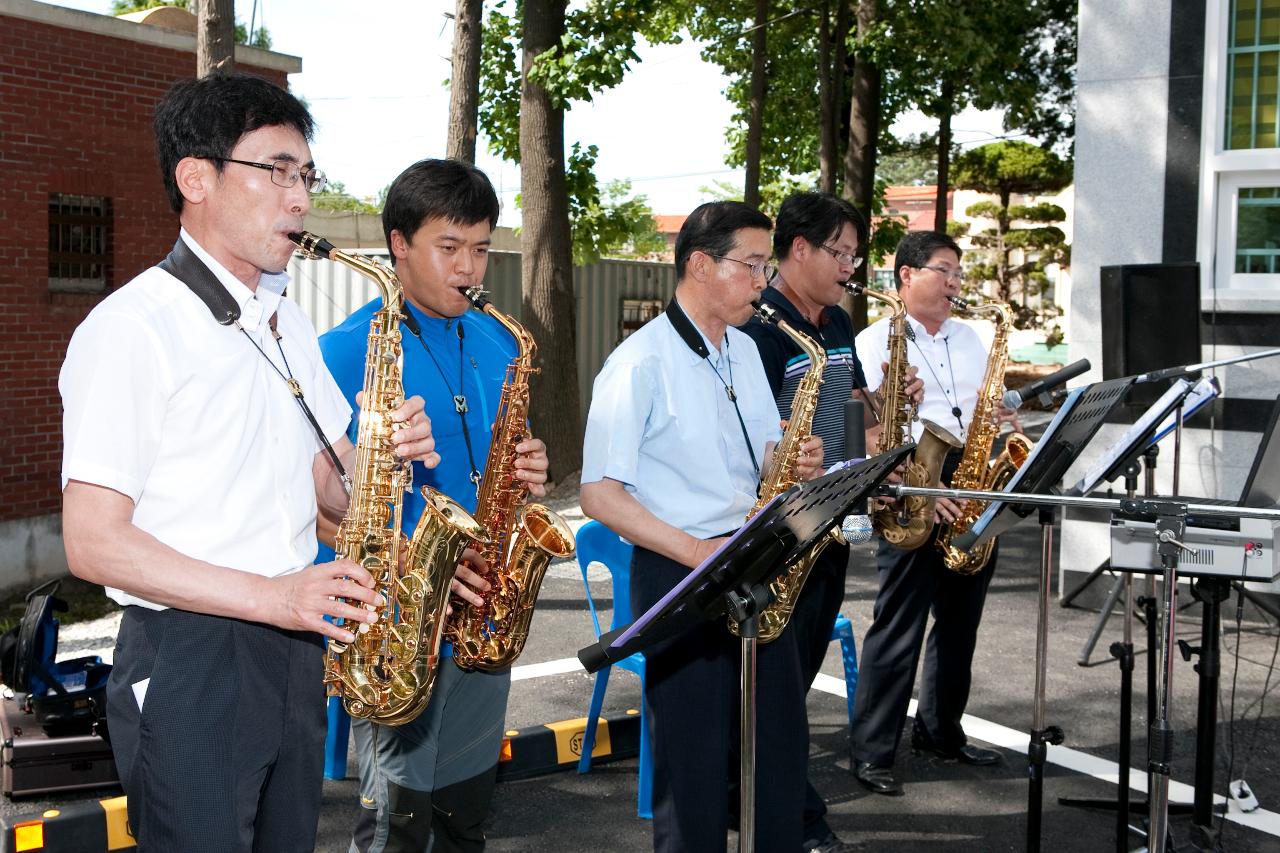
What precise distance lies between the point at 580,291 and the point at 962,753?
38.6ft

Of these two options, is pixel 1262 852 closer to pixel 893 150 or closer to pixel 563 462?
pixel 563 462

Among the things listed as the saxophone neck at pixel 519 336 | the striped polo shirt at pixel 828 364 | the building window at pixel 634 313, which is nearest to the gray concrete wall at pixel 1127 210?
the striped polo shirt at pixel 828 364

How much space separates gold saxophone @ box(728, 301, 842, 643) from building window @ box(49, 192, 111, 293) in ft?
30.4

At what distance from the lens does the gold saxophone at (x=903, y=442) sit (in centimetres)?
514

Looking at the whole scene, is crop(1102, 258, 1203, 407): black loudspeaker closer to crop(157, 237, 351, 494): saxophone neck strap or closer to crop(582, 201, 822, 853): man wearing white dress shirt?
crop(582, 201, 822, 853): man wearing white dress shirt

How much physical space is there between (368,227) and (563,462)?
18090 mm

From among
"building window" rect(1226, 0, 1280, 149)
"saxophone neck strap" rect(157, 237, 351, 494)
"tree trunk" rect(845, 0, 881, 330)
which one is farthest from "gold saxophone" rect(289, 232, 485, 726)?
"tree trunk" rect(845, 0, 881, 330)

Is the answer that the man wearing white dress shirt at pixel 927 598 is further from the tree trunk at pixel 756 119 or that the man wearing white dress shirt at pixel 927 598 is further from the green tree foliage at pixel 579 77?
the tree trunk at pixel 756 119

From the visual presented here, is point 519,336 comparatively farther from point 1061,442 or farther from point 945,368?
point 945,368

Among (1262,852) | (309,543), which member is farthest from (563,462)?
(309,543)

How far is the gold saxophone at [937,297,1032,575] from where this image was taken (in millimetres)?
5344

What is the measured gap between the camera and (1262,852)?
4574mm

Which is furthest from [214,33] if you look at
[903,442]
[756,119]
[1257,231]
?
[756,119]

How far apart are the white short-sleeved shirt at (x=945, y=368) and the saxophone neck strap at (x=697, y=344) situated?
1.96 meters
